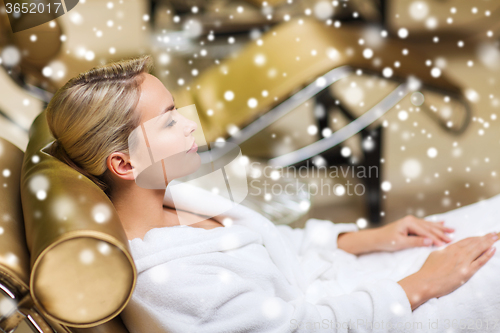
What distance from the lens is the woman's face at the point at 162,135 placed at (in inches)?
27.5

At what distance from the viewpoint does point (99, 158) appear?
0.68 metres

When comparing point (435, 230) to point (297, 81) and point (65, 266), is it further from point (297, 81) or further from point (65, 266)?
point (65, 266)

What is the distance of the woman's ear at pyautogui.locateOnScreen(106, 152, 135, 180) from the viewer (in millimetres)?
685

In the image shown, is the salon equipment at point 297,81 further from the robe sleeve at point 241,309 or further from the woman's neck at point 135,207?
the robe sleeve at point 241,309

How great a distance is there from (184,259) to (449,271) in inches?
22.0

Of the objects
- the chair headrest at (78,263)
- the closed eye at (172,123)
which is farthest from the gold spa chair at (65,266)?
the closed eye at (172,123)

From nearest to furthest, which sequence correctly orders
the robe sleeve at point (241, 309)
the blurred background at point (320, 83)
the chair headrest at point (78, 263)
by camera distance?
1. the chair headrest at point (78, 263)
2. the robe sleeve at point (241, 309)
3. the blurred background at point (320, 83)

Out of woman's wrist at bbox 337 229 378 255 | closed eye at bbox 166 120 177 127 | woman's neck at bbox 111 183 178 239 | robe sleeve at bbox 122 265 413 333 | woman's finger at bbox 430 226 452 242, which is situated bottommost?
woman's wrist at bbox 337 229 378 255

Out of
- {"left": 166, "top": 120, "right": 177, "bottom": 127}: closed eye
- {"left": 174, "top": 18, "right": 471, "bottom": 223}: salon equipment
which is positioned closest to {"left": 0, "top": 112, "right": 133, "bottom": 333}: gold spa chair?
{"left": 166, "top": 120, "right": 177, "bottom": 127}: closed eye

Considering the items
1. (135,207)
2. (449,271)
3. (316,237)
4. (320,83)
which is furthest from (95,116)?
(320,83)

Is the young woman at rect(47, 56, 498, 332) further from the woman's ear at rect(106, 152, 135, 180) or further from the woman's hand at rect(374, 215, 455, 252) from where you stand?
the woman's hand at rect(374, 215, 455, 252)

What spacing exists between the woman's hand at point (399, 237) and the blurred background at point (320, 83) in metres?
0.40

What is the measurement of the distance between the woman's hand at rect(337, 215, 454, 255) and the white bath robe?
0.12ft

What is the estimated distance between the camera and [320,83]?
1351mm
